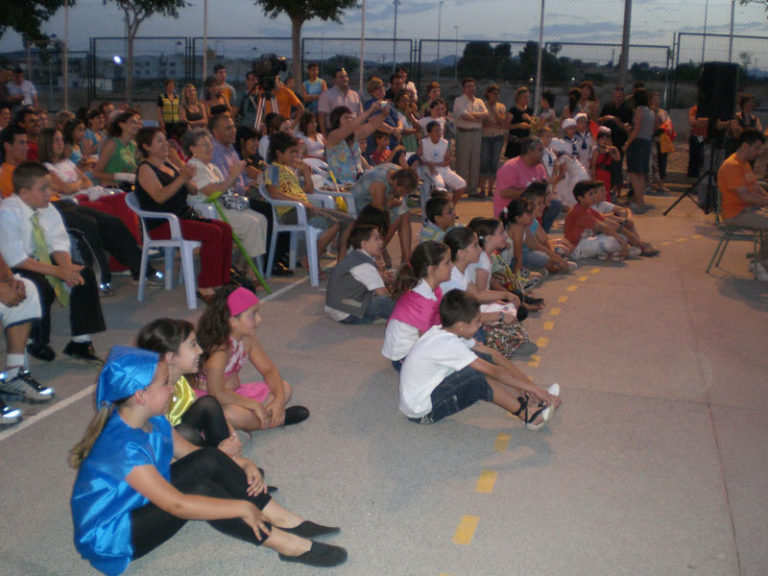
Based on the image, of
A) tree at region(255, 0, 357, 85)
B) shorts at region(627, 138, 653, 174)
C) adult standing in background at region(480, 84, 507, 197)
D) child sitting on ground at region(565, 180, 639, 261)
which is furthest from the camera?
tree at region(255, 0, 357, 85)

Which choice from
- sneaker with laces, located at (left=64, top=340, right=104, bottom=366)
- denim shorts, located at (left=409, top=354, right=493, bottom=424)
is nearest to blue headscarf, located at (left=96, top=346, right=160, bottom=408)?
denim shorts, located at (left=409, top=354, right=493, bottom=424)

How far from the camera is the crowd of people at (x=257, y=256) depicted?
2.91 meters

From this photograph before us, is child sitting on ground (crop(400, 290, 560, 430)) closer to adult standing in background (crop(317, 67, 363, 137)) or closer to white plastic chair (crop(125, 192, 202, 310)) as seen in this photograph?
white plastic chair (crop(125, 192, 202, 310))

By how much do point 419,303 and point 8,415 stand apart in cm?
242

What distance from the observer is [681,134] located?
2222 centimetres

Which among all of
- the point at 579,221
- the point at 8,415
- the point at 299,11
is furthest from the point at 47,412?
the point at 299,11

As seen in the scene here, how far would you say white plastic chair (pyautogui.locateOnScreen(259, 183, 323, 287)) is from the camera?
7.66 metres

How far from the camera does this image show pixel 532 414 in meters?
4.36

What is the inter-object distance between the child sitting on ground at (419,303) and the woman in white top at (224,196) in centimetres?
258

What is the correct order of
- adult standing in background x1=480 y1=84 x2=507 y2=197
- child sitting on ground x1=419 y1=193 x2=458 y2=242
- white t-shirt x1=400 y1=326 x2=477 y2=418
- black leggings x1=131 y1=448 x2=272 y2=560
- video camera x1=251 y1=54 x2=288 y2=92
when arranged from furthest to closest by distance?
adult standing in background x1=480 y1=84 x2=507 y2=197
video camera x1=251 y1=54 x2=288 y2=92
child sitting on ground x1=419 y1=193 x2=458 y2=242
white t-shirt x1=400 y1=326 x2=477 y2=418
black leggings x1=131 y1=448 x2=272 y2=560

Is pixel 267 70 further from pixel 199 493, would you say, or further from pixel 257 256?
pixel 199 493

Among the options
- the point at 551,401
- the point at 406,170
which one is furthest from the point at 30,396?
the point at 406,170

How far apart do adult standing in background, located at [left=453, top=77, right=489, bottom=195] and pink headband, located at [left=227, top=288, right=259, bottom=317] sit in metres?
9.41

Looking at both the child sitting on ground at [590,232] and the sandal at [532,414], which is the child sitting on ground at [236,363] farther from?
the child sitting on ground at [590,232]
